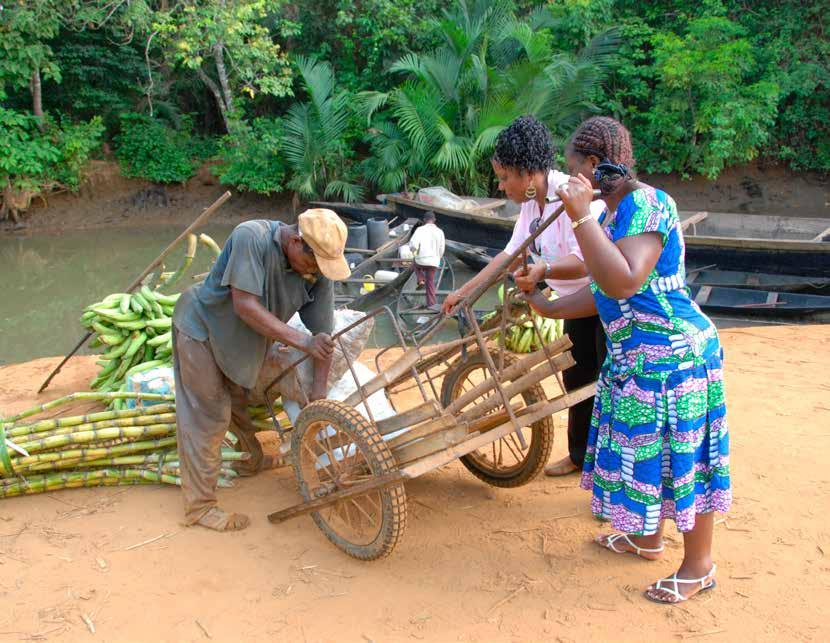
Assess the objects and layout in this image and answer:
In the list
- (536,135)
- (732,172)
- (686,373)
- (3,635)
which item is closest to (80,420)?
(3,635)

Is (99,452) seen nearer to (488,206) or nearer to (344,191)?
(488,206)

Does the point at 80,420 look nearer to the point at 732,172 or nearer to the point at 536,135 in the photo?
the point at 536,135

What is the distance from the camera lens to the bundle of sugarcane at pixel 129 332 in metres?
5.23

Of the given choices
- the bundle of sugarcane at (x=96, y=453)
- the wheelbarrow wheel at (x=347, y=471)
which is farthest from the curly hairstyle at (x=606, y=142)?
the bundle of sugarcane at (x=96, y=453)

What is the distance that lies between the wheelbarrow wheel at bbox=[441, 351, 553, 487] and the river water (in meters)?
4.77

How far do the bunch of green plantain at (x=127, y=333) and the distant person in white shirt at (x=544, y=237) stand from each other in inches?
Answer: 113

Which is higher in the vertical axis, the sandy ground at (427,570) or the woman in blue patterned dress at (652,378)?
the woman in blue patterned dress at (652,378)

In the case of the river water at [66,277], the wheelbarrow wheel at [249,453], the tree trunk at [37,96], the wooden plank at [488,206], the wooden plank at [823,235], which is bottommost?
the river water at [66,277]

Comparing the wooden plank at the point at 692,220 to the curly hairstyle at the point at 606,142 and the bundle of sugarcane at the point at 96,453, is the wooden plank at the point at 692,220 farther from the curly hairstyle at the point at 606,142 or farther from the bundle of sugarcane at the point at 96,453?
the bundle of sugarcane at the point at 96,453

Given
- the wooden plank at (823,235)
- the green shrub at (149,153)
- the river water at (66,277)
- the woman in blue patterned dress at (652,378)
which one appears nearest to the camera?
the woman in blue patterned dress at (652,378)

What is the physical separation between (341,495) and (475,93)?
548 inches

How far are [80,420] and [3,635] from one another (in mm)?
1347

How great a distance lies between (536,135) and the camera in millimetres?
3062

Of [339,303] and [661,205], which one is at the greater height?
[661,205]
